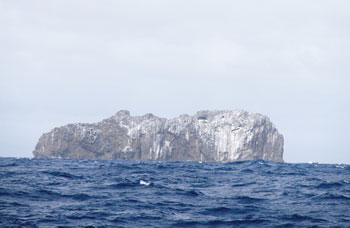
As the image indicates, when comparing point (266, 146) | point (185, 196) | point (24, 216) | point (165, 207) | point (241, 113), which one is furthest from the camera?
point (241, 113)

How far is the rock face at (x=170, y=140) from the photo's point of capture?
590 feet

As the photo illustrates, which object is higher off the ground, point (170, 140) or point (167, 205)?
point (170, 140)

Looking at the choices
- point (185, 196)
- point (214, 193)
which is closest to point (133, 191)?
point (185, 196)

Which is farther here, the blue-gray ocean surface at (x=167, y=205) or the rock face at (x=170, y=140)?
the rock face at (x=170, y=140)

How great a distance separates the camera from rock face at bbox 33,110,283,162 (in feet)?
590

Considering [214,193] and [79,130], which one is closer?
[214,193]

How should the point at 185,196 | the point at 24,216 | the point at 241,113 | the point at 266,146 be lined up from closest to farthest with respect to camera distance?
the point at 24,216
the point at 185,196
the point at 266,146
the point at 241,113

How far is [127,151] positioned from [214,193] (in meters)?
159

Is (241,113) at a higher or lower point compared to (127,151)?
higher

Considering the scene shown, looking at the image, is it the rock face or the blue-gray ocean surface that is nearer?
the blue-gray ocean surface

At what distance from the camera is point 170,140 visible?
183 m

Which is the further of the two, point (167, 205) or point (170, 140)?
point (170, 140)

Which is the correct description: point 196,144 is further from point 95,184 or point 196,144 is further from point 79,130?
point 95,184

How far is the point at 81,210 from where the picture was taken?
1830 centimetres
